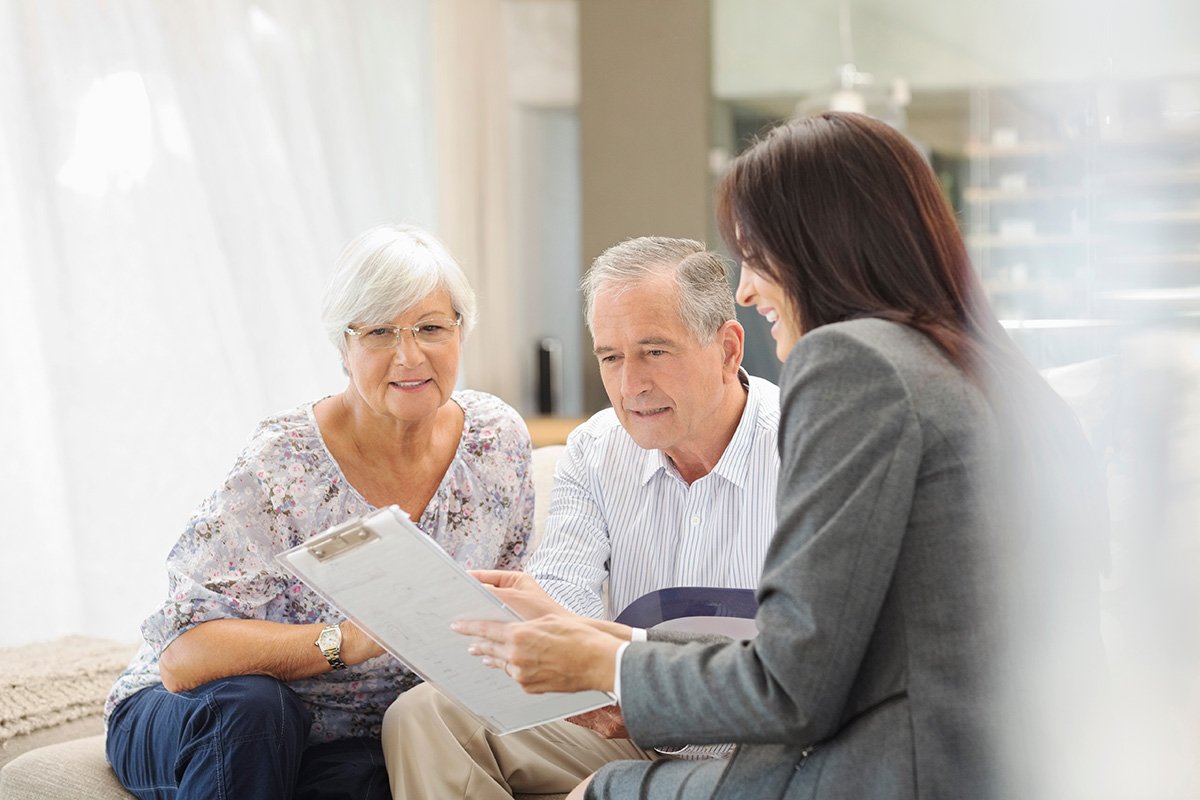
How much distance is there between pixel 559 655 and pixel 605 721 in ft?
1.43

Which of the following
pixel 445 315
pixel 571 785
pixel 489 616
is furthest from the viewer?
pixel 445 315

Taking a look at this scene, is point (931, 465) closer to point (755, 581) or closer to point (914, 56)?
point (755, 581)

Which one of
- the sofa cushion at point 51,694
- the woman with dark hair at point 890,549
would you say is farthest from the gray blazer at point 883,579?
the sofa cushion at point 51,694

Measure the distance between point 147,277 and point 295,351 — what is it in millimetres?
683

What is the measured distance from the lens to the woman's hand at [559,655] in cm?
114

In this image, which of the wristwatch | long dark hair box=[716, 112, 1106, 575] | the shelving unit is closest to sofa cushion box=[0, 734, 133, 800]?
the wristwatch

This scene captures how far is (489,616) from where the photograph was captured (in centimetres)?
122

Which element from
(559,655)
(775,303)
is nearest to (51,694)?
(559,655)

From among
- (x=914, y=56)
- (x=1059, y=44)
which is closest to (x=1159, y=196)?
(x=1059, y=44)

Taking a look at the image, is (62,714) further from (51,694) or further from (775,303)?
(775,303)

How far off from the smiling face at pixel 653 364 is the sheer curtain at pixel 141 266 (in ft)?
6.27

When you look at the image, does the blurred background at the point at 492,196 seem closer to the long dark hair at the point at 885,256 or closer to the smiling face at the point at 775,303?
the long dark hair at the point at 885,256

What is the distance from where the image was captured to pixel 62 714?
6.87ft

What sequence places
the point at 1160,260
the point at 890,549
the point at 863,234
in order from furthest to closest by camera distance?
the point at 863,234
the point at 890,549
the point at 1160,260
